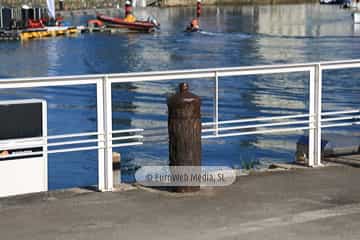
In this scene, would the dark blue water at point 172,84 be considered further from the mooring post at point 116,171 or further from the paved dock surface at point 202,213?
the paved dock surface at point 202,213

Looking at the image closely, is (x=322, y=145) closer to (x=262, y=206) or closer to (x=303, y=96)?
(x=262, y=206)

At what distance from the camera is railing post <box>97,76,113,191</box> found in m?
8.44

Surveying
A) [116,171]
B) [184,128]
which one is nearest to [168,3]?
[116,171]

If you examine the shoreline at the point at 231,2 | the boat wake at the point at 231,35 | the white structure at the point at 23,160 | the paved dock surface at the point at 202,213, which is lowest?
the boat wake at the point at 231,35

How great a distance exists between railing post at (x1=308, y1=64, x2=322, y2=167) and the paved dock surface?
744 mm

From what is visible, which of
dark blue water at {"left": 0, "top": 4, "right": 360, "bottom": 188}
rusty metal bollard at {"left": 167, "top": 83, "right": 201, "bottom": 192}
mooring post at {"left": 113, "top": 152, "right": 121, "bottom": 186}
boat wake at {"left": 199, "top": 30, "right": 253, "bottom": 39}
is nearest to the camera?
rusty metal bollard at {"left": 167, "top": 83, "right": 201, "bottom": 192}

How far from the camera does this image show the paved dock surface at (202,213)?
698cm

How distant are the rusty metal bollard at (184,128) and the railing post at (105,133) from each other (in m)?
0.62

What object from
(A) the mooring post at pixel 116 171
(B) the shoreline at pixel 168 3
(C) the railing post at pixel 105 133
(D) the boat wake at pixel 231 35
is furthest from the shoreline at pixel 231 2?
(C) the railing post at pixel 105 133

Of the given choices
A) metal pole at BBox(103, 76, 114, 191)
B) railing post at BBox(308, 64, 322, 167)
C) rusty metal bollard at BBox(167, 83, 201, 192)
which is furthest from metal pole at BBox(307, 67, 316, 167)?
metal pole at BBox(103, 76, 114, 191)

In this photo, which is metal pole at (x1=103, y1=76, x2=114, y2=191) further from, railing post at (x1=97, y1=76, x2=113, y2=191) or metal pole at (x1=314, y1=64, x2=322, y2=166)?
metal pole at (x1=314, y1=64, x2=322, y2=166)

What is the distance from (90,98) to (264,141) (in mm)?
11499

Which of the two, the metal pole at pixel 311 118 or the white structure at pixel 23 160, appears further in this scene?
the metal pole at pixel 311 118

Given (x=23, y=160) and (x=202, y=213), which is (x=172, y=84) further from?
(x=202, y=213)
